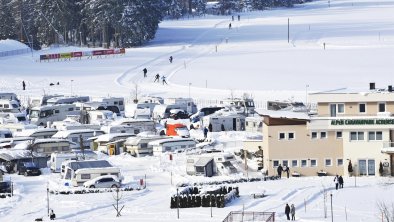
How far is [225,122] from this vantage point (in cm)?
4912

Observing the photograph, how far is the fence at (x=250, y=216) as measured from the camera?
1064 inches

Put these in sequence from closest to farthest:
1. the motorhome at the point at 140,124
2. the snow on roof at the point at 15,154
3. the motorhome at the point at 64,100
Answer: the snow on roof at the point at 15,154 < the motorhome at the point at 140,124 < the motorhome at the point at 64,100

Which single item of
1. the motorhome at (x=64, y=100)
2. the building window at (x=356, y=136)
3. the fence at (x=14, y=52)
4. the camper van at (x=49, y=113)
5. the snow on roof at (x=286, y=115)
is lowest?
the camper van at (x=49, y=113)

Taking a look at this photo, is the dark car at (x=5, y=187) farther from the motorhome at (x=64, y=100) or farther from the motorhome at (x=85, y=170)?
the motorhome at (x=64, y=100)

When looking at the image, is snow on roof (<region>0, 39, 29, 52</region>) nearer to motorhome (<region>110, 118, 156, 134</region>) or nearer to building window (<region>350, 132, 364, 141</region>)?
motorhome (<region>110, 118, 156, 134</region>)

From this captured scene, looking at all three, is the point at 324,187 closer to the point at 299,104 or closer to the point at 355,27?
the point at 299,104

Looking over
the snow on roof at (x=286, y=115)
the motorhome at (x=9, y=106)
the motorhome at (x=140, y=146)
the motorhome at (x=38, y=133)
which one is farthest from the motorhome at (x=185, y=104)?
the snow on roof at (x=286, y=115)

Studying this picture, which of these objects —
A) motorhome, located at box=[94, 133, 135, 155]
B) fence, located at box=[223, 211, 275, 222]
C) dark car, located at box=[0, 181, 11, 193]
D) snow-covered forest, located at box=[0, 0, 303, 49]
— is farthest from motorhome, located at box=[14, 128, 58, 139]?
snow-covered forest, located at box=[0, 0, 303, 49]

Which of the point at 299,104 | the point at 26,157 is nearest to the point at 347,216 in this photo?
the point at 26,157

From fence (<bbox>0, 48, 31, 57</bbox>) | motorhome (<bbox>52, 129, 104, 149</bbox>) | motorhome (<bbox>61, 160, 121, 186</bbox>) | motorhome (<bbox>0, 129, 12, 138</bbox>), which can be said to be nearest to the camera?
motorhome (<bbox>61, 160, 121, 186</bbox>)

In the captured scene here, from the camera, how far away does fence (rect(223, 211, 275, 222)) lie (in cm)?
2703

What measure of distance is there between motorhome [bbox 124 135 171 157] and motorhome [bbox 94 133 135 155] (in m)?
1.04

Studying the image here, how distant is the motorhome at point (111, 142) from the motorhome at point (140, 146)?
1.04 m

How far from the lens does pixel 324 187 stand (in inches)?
1296
